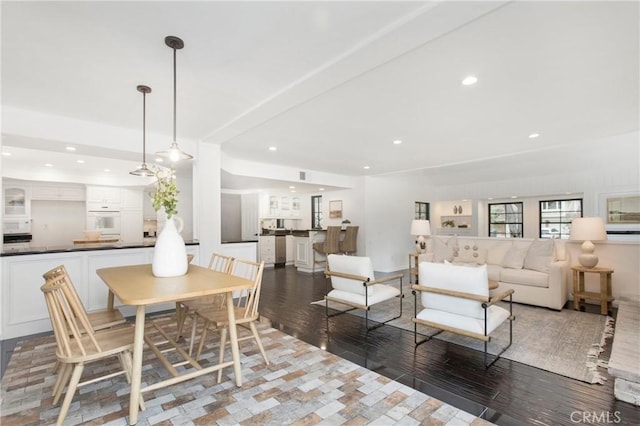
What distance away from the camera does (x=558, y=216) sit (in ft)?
26.6

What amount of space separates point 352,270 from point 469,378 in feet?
5.12

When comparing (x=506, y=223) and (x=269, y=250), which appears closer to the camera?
(x=269, y=250)

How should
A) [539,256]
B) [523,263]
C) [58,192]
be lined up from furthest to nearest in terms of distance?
[58,192]
[523,263]
[539,256]

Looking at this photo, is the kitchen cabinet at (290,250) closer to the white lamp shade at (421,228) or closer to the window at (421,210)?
the white lamp shade at (421,228)

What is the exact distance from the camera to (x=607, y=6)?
1774mm

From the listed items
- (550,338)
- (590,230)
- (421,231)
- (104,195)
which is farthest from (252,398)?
(104,195)

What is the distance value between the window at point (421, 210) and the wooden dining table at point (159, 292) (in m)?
7.84

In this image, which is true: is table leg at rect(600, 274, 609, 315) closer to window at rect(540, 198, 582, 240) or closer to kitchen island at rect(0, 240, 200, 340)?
window at rect(540, 198, 582, 240)

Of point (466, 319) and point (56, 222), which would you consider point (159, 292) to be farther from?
point (56, 222)

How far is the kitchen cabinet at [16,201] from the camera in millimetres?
6500

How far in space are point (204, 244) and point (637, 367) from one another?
462 cm

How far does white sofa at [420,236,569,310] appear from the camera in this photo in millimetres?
4234

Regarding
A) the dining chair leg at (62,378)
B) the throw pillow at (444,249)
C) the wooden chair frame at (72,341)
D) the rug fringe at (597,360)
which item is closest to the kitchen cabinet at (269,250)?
the throw pillow at (444,249)

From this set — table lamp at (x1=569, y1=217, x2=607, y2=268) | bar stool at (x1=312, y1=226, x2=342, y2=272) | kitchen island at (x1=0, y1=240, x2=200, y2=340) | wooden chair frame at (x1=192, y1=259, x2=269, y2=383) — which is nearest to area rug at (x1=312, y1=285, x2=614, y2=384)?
table lamp at (x1=569, y1=217, x2=607, y2=268)
